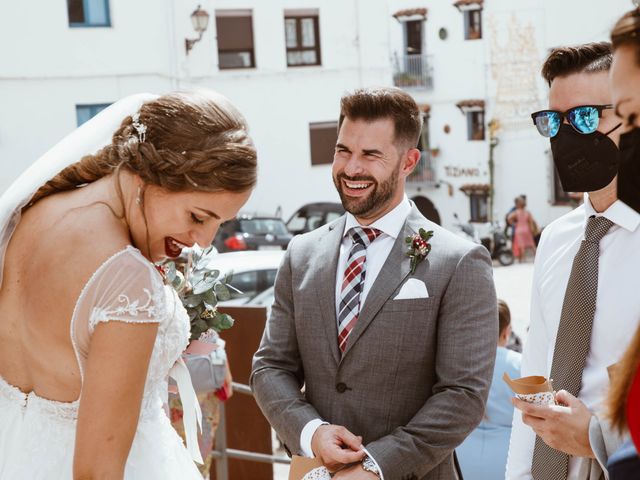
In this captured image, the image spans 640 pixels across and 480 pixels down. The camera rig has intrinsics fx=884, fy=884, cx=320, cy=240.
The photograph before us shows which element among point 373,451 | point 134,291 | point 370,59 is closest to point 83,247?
point 134,291

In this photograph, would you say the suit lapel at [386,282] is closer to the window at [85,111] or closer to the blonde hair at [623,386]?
the blonde hair at [623,386]

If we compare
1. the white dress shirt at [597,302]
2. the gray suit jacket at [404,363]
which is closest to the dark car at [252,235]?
the gray suit jacket at [404,363]

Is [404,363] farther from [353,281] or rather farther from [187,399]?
[187,399]

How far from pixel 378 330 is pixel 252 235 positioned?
12.8m

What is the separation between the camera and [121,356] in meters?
1.94

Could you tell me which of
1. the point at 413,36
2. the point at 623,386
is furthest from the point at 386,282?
the point at 413,36

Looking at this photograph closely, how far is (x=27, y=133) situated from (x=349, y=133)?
1570 cm

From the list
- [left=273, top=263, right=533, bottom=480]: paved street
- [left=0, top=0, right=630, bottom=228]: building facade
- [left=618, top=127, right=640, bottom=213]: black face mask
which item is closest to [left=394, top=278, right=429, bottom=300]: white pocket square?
[left=618, top=127, right=640, bottom=213]: black face mask

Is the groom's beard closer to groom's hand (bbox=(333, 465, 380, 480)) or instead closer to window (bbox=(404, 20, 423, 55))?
groom's hand (bbox=(333, 465, 380, 480))

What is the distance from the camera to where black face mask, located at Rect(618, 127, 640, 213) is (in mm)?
1355

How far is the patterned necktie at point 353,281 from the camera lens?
278cm

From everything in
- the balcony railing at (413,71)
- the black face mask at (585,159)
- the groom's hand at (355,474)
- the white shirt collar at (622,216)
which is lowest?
the groom's hand at (355,474)

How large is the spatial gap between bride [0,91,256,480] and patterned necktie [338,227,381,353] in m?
0.63

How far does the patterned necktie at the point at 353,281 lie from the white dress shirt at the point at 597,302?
1.77ft
